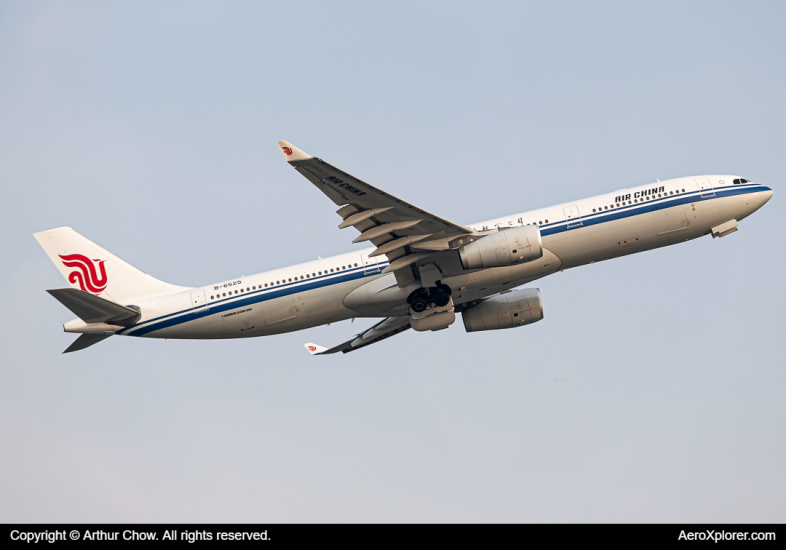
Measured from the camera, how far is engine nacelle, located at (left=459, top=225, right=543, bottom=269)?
3325cm

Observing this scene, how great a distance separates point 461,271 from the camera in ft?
116

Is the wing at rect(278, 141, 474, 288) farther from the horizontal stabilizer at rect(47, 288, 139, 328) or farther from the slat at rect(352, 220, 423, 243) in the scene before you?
the horizontal stabilizer at rect(47, 288, 139, 328)

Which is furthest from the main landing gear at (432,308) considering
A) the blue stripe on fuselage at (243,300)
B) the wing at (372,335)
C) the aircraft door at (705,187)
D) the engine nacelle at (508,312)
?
the aircraft door at (705,187)

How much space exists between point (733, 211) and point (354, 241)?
685 inches

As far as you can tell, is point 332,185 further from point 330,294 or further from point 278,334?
point 278,334

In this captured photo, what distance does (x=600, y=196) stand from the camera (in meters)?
36.1

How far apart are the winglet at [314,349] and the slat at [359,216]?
40.8ft

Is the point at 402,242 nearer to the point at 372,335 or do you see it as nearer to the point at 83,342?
the point at 372,335

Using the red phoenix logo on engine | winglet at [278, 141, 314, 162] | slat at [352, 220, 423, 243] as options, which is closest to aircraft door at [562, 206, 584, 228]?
slat at [352, 220, 423, 243]

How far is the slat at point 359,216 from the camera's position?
3238cm

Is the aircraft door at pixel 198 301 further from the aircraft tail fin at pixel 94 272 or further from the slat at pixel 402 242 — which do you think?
the slat at pixel 402 242

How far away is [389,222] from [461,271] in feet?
13.9

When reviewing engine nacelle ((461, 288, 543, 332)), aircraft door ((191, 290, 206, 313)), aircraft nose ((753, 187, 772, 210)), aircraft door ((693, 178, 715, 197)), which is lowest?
engine nacelle ((461, 288, 543, 332))

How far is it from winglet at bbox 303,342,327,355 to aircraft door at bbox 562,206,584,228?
1534 centimetres
